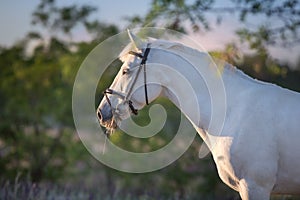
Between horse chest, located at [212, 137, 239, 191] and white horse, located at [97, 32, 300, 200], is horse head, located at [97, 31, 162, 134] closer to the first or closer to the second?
white horse, located at [97, 32, 300, 200]

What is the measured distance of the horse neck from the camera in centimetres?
434

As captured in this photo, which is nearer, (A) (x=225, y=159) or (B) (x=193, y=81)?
(A) (x=225, y=159)

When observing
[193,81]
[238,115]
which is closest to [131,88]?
[193,81]

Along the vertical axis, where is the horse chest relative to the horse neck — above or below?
below

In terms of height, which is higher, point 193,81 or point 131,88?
point 131,88

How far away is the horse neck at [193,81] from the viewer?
434 cm

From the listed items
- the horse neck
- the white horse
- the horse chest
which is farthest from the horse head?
the horse chest

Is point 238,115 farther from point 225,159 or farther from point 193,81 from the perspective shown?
point 193,81

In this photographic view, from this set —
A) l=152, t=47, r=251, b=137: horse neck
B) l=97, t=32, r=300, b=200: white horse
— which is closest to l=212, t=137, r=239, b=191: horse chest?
l=97, t=32, r=300, b=200: white horse

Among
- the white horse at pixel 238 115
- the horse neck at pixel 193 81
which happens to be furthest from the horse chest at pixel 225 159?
the horse neck at pixel 193 81

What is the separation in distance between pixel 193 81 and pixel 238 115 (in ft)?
1.46

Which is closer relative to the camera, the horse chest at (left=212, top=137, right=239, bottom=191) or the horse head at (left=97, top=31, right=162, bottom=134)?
the horse chest at (left=212, top=137, right=239, bottom=191)

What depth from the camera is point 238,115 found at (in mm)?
4195

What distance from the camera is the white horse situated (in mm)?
4102
